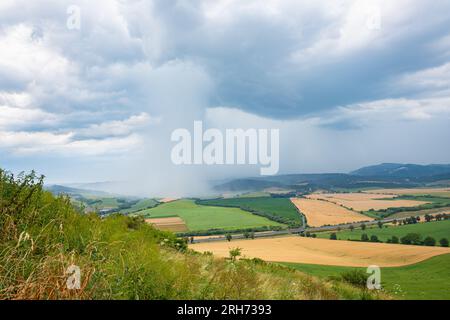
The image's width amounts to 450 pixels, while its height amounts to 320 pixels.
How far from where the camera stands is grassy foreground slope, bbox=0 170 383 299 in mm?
5598

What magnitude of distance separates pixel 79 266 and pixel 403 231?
6799cm

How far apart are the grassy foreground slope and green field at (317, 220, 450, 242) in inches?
2231

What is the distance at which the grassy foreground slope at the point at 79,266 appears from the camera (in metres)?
5.60

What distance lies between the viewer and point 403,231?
63.5 meters

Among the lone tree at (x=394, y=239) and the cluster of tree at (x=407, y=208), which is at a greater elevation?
the cluster of tree at (x=407, y=208)

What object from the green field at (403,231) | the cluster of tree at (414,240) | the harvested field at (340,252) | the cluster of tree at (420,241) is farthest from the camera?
the green field at (403,231)

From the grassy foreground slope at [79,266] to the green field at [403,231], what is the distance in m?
56.7

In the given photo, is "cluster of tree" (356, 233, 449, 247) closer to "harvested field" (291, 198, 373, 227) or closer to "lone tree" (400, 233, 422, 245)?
"lone tree" (400, 233, 422, 245)

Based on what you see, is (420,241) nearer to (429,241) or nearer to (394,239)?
(429,241)

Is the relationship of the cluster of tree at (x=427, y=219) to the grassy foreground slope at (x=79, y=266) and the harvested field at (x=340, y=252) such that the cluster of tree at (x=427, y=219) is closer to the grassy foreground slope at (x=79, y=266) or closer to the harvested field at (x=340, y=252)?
the harvested field at (x=340, y=252)

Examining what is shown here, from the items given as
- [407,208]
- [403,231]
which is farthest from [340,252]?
[407,208]

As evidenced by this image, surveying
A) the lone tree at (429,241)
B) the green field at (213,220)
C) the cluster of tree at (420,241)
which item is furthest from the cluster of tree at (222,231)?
the lone tree at (429,241)

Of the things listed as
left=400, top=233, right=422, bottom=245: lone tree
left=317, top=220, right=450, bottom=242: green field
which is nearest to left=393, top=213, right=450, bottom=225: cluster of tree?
left=317, top=220, right=450, bottom=242: green field
